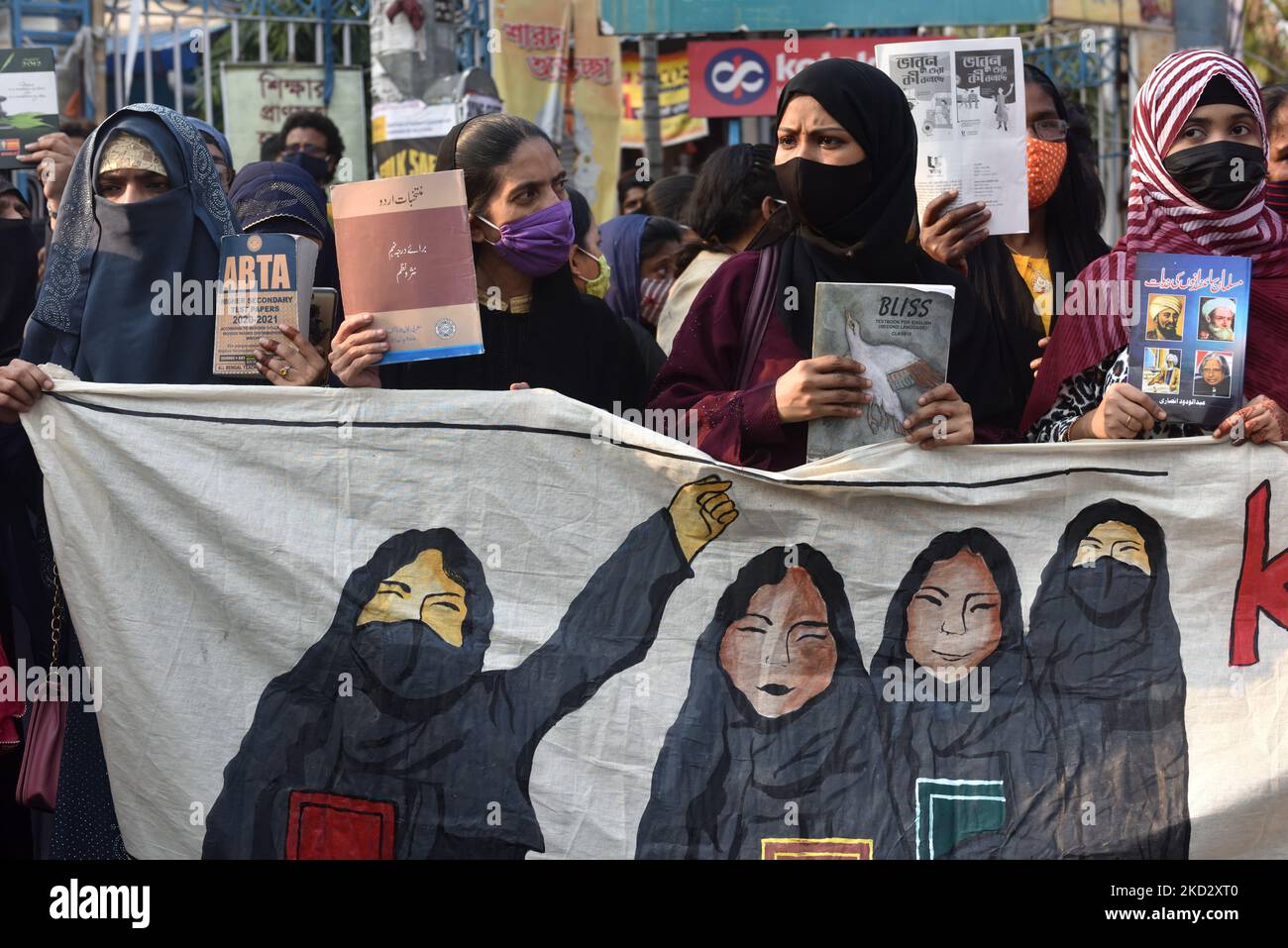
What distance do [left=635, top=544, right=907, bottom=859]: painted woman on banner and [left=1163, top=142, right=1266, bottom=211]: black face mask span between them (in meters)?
1.11

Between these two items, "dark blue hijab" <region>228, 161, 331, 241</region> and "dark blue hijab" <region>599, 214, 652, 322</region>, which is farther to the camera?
"dark blue hijab" <region>599, 214, 652, 322</region>

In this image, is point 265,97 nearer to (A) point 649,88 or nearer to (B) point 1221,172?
(A) point 649,88

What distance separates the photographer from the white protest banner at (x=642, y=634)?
298cm

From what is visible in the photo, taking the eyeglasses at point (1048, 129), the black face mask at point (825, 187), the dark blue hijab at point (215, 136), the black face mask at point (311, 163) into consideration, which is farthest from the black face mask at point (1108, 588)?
the black face mask at point (311, 163)

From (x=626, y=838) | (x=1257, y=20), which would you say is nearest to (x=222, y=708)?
(x=626, y=838)

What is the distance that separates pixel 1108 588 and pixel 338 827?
5.26 ft

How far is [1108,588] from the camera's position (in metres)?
3.08

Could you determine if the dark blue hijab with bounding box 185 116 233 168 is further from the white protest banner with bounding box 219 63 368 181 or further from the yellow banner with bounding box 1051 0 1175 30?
the yellow banner with bounding box 1051 0 1175 30

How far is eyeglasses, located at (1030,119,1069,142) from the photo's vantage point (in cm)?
388

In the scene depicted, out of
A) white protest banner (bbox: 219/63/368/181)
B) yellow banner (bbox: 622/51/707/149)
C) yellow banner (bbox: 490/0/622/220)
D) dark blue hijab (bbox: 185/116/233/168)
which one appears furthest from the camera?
yellow banner (bbox: 622/51/707/149)

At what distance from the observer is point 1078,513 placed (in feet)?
10.2

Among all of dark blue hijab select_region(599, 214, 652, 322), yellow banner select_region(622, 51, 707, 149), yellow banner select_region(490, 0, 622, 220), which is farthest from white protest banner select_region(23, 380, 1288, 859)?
yellow banner select_region(622, 51, 707, 149)

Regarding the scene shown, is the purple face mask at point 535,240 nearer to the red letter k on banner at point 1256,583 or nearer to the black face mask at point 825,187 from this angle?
the black face mask at point 825,187

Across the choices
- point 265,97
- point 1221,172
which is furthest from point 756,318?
point 265,97
